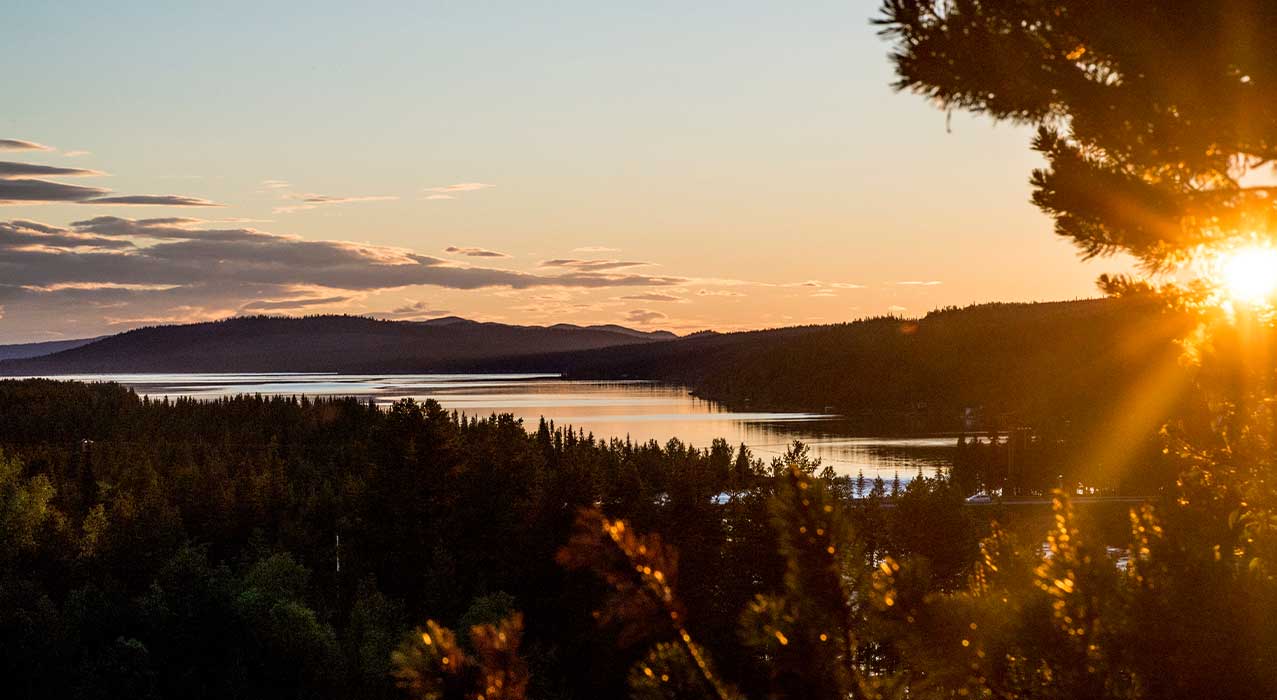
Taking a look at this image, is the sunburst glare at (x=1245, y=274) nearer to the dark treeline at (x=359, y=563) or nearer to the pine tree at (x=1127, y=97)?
the pine tree at (x=1127, y=97)

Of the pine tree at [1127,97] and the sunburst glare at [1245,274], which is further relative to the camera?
the sunburst glare at [1245,274]

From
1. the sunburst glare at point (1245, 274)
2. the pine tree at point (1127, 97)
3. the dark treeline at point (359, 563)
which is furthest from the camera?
the dark treeline at point (359, 563)

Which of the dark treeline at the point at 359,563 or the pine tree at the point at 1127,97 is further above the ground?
the pine tree at the point at 1127,97

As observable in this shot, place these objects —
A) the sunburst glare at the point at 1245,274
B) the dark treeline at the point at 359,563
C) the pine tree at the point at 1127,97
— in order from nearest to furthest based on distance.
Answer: the pine tree at the point at 1127,97 < the sunburst glare at the point at 1245,274 < the dark treeline at the point at 359,563

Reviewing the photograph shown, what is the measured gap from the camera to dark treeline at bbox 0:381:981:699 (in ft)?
150

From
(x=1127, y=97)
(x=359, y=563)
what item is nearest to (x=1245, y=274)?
(x=1127, y=97)

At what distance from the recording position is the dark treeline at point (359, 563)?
45.8 meters

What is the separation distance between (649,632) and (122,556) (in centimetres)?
6139

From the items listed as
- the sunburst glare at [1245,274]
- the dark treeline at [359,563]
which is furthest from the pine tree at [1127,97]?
the dark treeline at [359,563]

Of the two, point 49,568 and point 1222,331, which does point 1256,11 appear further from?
point 49,568

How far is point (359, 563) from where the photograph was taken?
2339 inches

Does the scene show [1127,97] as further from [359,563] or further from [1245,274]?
[359,563]

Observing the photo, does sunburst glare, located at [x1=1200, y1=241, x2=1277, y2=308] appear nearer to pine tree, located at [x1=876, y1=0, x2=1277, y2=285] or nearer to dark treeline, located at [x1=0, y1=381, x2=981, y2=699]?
pine tree, located at [x1=876, y1=0, x2=1277, y2=285]

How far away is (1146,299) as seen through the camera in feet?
37.7
